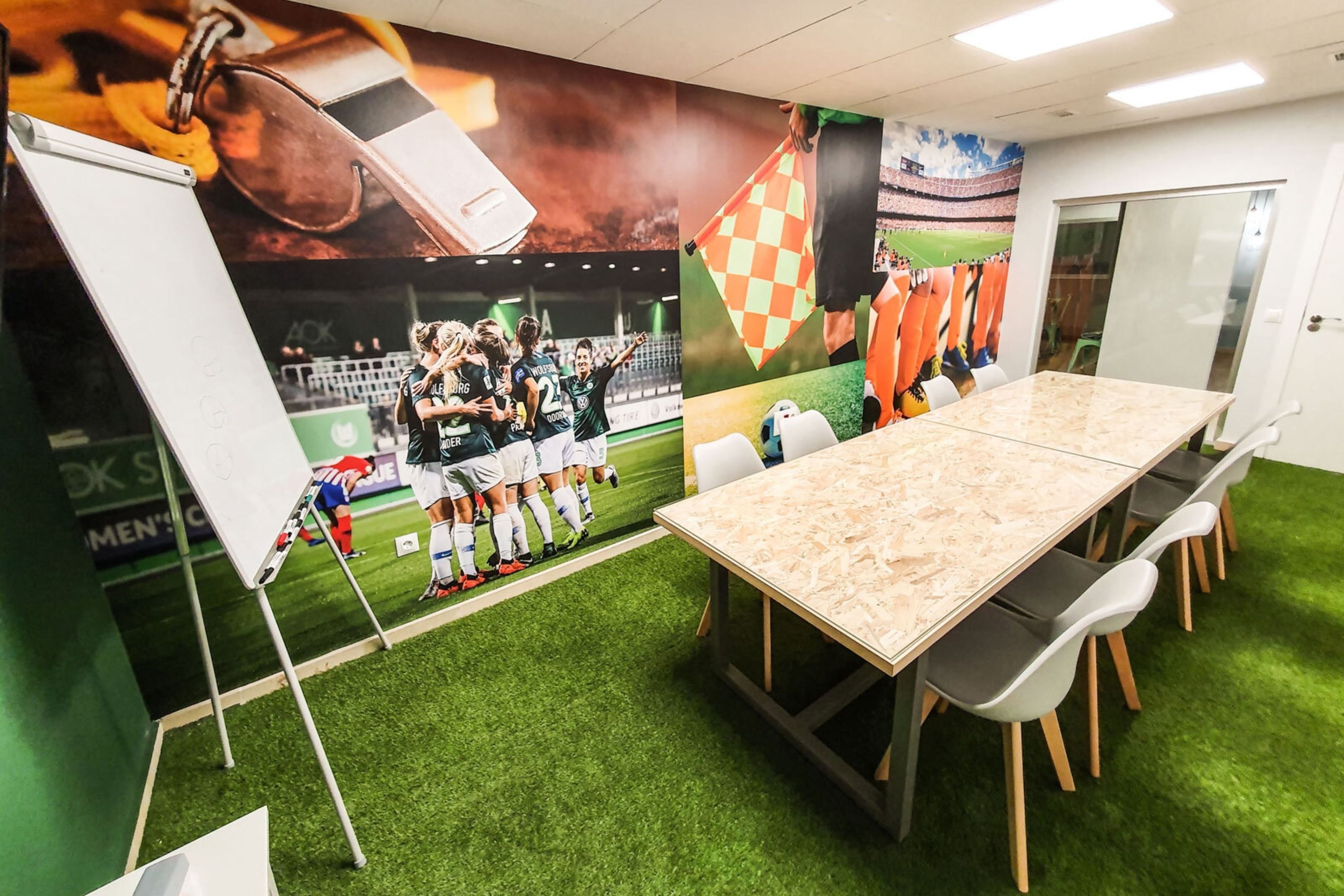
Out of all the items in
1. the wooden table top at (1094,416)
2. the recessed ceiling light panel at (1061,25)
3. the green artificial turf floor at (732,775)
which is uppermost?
the recessed ceiling light panel at (1061,25)

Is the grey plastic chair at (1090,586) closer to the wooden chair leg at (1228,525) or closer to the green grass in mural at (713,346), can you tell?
the wooden chair leg at (1228,525)

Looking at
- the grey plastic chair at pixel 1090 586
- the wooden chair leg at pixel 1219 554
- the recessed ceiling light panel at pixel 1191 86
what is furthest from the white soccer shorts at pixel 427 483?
the recessed ceiling light panel at pixel 1191 86

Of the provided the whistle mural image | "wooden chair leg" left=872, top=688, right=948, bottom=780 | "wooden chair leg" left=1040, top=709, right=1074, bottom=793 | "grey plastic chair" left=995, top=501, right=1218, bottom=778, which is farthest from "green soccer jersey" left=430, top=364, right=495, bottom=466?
"wooden chair leg" left=1040, top=709, right=1074, bottom=793

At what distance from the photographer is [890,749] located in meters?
1.48

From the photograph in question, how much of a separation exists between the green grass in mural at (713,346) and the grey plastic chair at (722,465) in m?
0.96

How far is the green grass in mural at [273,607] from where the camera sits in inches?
75.1

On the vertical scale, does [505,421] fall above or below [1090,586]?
above

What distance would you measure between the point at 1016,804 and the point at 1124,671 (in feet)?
2.76

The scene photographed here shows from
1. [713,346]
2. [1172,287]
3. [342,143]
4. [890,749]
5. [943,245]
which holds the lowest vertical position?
[890,749]

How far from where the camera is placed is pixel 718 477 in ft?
7.43

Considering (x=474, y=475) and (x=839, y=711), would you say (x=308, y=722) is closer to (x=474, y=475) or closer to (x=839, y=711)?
(x=474, y=475)

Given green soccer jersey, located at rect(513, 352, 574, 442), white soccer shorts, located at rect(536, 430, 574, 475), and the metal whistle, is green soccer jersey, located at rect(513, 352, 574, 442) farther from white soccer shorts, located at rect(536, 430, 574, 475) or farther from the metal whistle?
the metal whistle

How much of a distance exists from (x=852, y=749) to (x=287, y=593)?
2194 millimetres

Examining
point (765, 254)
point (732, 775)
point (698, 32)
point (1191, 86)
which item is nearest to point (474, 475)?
point (732, 775)
